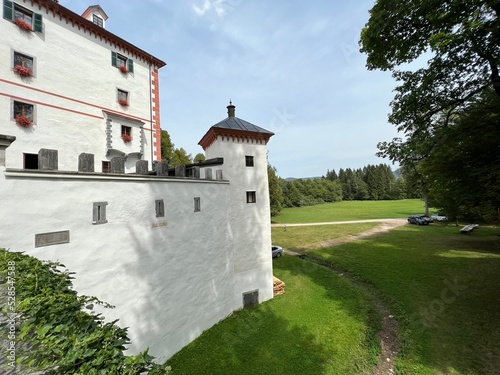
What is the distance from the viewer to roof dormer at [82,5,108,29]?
16.0 metres

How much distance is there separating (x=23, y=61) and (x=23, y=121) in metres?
3.33

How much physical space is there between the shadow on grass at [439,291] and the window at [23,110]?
20911 millimetres

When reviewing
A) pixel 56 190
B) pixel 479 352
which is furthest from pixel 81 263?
pixel 479 352

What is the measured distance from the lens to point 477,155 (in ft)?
36.6

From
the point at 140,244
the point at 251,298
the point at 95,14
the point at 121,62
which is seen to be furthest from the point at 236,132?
the point at 95,14

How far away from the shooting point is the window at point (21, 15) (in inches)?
438

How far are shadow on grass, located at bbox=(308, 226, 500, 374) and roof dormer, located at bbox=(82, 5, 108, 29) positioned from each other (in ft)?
87.8

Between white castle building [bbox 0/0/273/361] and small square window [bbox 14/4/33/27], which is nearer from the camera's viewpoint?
Result: white castle building [bbox 0/0/273/361]

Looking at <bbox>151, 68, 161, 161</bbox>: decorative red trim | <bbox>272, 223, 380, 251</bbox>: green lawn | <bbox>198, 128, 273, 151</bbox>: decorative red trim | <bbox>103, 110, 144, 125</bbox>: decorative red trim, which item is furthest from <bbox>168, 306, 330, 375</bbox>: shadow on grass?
<bbox>272, 223, 380, 251</bbox>: green lawn

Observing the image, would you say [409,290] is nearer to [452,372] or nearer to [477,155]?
[452,372]

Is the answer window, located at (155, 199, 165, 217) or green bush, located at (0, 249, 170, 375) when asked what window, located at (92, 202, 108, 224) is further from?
green bush, located at (0, 249, 170, 375)

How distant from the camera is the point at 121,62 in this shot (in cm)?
1582

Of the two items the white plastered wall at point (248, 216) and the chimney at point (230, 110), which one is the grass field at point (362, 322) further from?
the chimney at point (230, 110)

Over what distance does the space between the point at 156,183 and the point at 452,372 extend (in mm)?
13023
